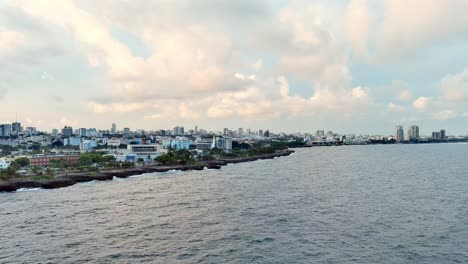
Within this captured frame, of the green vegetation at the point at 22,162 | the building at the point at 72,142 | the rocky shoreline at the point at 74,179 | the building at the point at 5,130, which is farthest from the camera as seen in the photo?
the building at the point at 5,130

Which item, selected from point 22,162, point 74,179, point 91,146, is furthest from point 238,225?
point 91,146

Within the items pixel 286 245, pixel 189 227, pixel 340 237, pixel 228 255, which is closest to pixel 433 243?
pixel 340 237

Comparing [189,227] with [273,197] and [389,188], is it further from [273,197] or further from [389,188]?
[389,188]

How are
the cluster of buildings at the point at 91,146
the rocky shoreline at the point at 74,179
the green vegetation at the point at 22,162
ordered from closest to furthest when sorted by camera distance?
the rocky shoreline at the point at 74,179, the green vegetation at the point at 22,162, the cluster of buildings at the point at 91,146

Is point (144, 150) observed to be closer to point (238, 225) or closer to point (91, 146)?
point (91, 146)

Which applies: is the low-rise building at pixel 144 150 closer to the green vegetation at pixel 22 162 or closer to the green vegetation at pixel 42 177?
the green vegetation at pixel 22 162

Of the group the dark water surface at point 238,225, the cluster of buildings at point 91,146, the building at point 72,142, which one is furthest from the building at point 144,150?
the building at point 72,142

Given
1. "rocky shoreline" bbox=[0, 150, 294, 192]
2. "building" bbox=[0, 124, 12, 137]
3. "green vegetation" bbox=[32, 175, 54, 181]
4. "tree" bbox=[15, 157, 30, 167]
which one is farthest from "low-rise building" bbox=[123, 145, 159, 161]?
"building" bbox=[0, 124, 12, 137]

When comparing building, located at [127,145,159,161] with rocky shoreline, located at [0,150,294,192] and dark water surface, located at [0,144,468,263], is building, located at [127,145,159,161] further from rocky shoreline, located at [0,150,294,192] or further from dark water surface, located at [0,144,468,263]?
dark water surface, located at [0,144,468,263]
